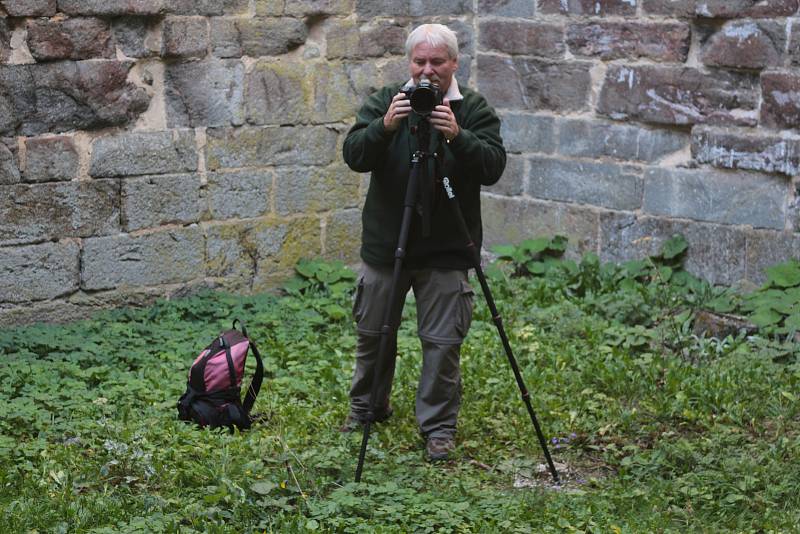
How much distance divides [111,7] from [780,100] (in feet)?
12.3

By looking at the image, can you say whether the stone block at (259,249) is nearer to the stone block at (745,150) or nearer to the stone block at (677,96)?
the stone block at (677,96)

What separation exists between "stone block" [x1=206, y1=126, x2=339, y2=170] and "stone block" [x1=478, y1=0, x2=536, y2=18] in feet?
4.42

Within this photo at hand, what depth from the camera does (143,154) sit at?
22.4 ft

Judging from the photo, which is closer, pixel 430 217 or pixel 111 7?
pixel 430 217

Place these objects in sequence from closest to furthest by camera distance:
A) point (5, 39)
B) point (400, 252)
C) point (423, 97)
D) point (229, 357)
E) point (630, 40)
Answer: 1. point (423, 97)
2. point (400, 252)
3. point (229, 357)
4. point (5, 39)
5. point (630, 40)

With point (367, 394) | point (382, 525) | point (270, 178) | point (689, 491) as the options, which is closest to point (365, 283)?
point (367, 394)

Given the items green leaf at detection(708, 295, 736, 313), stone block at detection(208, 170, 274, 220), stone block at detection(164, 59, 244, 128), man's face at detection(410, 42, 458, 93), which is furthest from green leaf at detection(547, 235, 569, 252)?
man's face at detection(410, 42, 458, 93)

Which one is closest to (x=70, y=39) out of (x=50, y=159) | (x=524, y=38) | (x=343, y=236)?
(x=50, y=159)

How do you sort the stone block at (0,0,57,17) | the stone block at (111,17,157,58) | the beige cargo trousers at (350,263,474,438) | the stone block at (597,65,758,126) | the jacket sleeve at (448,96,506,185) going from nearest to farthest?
the jacket sleeve at (448,96,506,185) → the beige cargo trousers at (350,263,474,438) → the stone block at (0,0,57,17) → the stone block at (111,17,157,58) → the stone block at (597,65,758,126)

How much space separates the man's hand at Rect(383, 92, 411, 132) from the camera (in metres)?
4.48

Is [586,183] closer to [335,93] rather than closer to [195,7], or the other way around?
[335,93]

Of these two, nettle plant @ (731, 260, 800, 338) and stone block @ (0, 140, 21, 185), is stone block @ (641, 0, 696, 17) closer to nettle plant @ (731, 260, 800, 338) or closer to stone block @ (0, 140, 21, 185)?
nettle plant @ (731, 260, 800, 338)

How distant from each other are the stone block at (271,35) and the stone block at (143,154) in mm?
672

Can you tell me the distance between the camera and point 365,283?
5051mm
